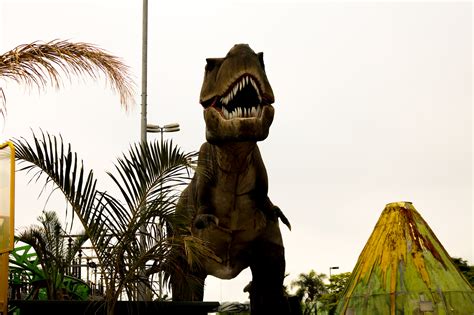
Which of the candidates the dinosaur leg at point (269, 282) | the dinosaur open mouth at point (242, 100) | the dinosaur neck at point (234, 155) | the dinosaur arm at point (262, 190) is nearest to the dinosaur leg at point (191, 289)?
the dinosaur leg at point (269, 282)

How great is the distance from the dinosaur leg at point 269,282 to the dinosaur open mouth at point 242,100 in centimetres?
194

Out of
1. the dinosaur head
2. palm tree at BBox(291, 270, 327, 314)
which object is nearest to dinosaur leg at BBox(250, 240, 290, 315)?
the dinosaur head

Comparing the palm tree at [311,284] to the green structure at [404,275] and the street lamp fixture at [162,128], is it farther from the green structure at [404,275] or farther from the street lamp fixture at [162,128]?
the green structure at [404,275]

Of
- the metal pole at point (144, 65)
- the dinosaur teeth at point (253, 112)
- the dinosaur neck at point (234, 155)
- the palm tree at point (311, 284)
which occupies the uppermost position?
the metal pole at point (144, 65)

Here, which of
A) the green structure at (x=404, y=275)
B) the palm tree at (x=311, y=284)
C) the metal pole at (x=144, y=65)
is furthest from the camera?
the palm tree at (x=311, y=284)

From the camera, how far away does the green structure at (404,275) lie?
44.5ft

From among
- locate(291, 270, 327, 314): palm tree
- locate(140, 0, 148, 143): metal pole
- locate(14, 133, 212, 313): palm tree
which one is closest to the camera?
locate(14, 133, 212, 313): palm tree

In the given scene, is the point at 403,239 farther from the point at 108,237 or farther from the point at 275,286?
the point at 108,237

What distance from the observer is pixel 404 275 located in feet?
45.9

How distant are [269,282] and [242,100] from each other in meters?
2.56

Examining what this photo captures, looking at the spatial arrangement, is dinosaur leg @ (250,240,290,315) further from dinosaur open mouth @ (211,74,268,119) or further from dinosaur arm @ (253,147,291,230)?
dinosaur open mouth @ (211,74,268,119)

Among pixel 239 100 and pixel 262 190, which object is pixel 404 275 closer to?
pixel 262 190

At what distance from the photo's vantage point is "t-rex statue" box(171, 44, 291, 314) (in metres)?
11.0

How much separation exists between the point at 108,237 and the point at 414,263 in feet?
20.7
